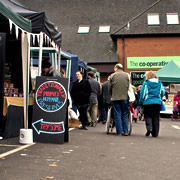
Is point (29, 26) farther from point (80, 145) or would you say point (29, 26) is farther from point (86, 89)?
point (86, 89)

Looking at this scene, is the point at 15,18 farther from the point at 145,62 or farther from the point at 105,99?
the point at 145,62

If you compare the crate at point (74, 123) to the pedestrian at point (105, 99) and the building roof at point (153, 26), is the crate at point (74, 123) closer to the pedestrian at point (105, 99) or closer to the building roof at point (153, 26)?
the pedestrian at point (105, 99)

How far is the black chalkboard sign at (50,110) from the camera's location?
28.7 feet

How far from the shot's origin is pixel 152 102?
37.3 ft

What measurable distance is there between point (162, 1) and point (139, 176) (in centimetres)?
3404

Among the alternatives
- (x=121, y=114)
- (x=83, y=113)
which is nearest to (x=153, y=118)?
(x=121, y=114)

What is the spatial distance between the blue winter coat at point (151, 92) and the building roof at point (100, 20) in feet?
80.3

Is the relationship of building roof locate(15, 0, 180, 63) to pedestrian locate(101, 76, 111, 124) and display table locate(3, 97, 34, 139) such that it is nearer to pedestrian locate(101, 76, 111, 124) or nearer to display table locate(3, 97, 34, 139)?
pedestrian locate(101, 76, 111, 124)

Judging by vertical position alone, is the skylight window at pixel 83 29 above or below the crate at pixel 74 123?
above

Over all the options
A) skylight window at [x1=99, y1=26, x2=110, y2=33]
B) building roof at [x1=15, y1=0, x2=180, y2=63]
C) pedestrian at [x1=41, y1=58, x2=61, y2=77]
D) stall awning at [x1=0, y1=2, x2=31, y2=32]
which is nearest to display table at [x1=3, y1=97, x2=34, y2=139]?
pedestrian at [x1=41, y1=58, x2=61, y2=77]

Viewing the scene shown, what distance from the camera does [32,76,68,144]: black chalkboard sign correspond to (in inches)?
344

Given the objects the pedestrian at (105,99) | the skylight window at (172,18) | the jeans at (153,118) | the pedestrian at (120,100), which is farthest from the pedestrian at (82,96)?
the skylight window at (172,18)

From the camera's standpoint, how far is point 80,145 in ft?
28.3

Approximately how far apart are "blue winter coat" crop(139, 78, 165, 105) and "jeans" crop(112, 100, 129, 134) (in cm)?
60
